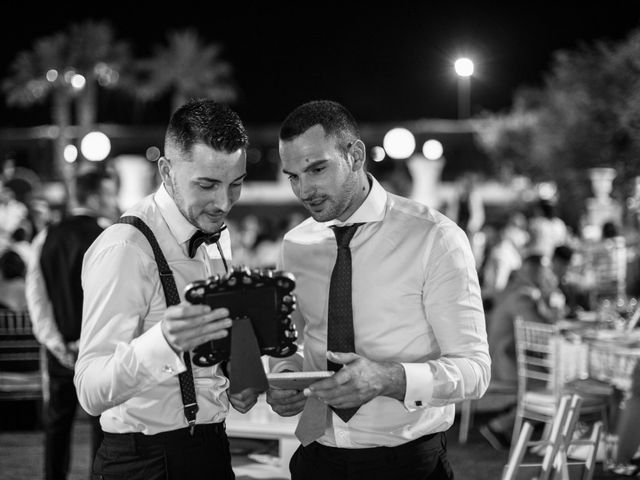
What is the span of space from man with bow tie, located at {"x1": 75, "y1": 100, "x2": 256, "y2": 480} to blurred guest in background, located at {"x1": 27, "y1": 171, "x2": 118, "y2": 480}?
3252mm

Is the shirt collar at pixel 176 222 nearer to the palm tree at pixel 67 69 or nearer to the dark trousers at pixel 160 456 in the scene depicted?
the dark trousers at pixel 160 456

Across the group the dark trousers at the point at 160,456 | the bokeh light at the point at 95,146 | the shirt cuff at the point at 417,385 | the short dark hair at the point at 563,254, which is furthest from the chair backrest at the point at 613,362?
the bokeh light at the point at 95,146

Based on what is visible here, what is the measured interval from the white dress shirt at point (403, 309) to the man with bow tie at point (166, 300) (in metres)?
0.39

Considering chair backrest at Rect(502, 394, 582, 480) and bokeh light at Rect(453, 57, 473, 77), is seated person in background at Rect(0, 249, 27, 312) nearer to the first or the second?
chair backrest at Rect(502, 394, 582, 480)

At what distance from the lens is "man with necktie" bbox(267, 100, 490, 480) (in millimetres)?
2785

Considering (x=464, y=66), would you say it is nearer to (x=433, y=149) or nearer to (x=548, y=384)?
(x=548, y=384)

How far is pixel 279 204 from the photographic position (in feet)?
114

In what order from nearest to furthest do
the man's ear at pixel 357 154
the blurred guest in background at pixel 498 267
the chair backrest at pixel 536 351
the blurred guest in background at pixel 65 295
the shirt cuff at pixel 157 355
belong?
the shirt cuff at pixel 157 355
the man's ear at pixel 357 154
the blurred guest in background at pixel 65 295
the chair backrest at pixel 536 351
the blurred guest in background at pixel 498 267

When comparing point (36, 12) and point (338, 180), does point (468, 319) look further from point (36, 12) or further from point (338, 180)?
point (36, 12)

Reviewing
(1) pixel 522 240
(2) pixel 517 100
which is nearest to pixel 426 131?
(2) pixel 517 100

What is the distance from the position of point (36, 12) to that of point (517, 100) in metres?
24.5

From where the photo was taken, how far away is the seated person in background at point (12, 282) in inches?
338

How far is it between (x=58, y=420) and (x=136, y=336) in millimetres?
3784

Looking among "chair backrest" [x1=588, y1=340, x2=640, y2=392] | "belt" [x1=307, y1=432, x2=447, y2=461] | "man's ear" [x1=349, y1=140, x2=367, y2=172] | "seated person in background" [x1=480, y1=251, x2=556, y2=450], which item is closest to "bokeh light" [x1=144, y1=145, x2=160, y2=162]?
Answer: "seated person in background" [x1=480, y1=251, x2=556, y2=450]
